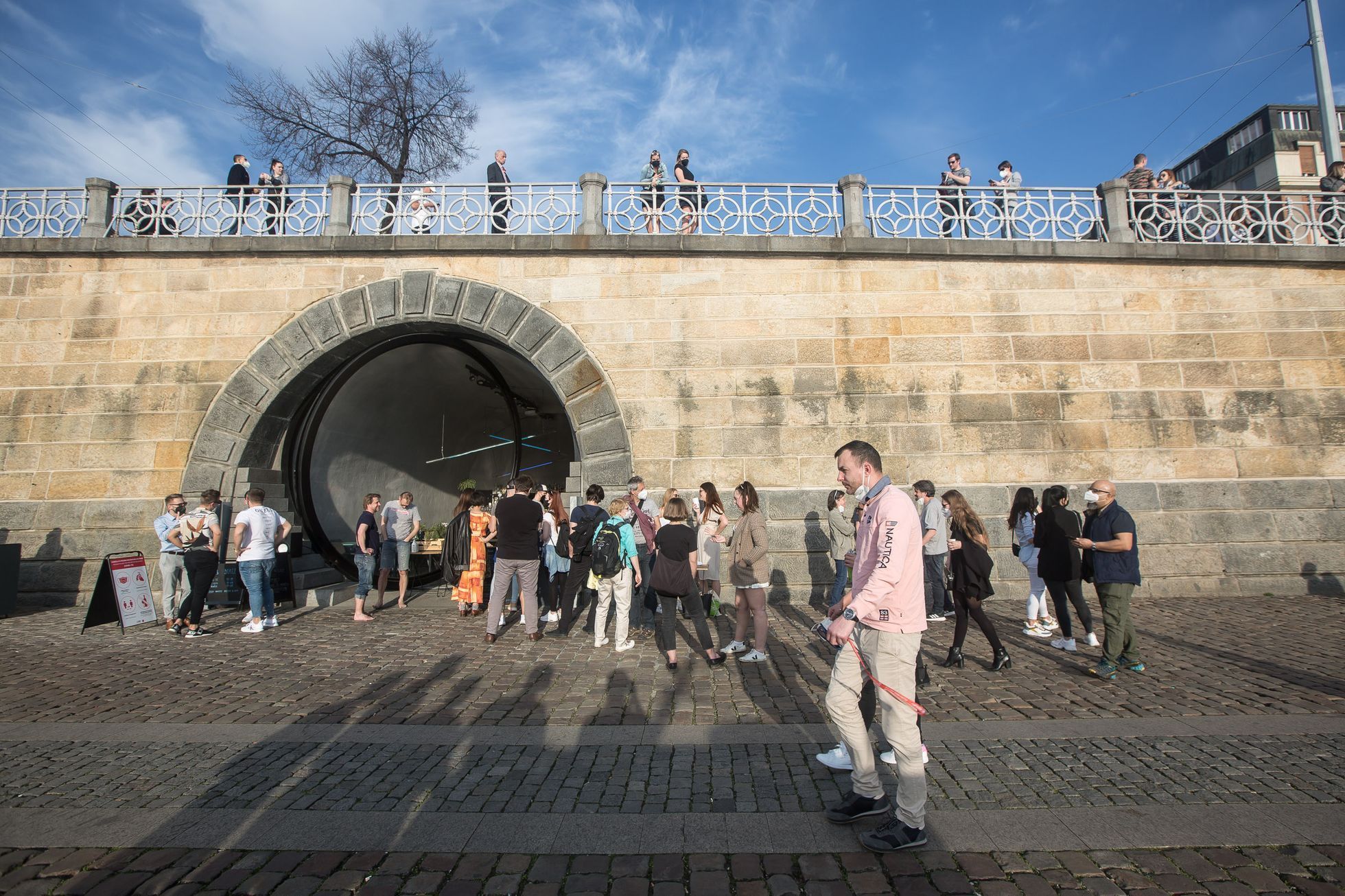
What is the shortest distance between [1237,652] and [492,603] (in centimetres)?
721

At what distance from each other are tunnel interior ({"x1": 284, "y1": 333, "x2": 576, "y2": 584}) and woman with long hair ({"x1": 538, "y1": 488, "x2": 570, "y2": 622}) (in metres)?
2.34

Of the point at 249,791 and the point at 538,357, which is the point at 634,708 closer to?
the point at 249,791

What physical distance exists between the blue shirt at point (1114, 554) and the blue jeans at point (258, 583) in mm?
8701

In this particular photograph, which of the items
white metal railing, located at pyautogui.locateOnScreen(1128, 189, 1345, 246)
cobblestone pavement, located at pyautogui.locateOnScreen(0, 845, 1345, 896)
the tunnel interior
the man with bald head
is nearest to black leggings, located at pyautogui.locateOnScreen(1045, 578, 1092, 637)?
the man with bald head

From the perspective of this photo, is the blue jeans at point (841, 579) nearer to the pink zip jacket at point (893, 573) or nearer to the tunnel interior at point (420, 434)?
the tunnel interior at point (420, 434)

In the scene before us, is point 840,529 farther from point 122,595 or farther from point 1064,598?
point 122,595

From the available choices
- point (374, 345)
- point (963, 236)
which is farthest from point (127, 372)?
point (963, 236)

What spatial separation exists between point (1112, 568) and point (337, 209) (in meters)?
10.7

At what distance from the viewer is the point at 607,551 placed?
23.5 feet

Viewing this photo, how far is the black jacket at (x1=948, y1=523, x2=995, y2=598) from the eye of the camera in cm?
602

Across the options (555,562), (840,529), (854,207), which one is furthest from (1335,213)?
(555,562)

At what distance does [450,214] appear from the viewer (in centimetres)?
1043

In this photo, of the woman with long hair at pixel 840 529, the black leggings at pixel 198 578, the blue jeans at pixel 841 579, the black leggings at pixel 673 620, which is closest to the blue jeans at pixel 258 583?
the black leggings at pixel 198 578

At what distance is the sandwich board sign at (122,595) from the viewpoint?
26.8 feet
